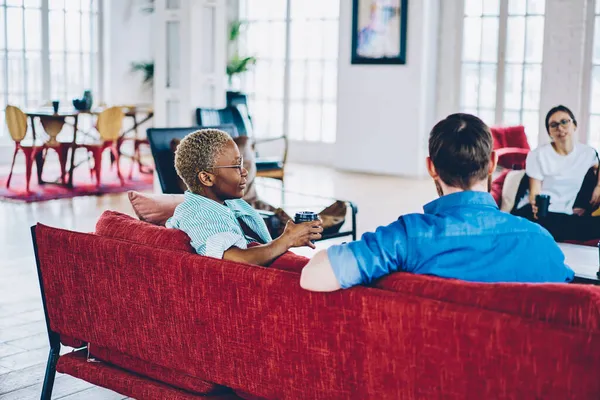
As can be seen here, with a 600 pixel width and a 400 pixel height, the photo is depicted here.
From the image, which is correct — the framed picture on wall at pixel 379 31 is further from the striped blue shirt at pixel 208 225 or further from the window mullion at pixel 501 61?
the striped blue shirt at pixel 208 225

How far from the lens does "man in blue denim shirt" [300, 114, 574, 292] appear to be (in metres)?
2.07

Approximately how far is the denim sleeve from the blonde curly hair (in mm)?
805

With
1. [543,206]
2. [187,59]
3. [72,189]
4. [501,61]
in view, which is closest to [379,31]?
[501,61]

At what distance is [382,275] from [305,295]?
200 millimetres

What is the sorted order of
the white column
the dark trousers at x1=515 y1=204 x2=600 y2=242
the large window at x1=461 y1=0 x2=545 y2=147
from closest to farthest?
the dark trousers at x1=515 y1=204 x2=600 y2=242 < the white column < the large window at x1=461 y1=0 x2=545 y2=147

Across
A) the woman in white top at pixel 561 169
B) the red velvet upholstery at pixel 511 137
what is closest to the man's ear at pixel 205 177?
the woman in white top at pixel 561 169

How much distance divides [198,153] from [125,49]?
32.5 ft

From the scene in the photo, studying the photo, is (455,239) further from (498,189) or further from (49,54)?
(49,54)

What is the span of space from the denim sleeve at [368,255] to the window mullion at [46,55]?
10.2m

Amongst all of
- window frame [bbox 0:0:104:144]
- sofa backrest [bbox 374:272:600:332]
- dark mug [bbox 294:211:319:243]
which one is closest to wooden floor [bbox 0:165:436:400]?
dark mug [bbox 294:211:319:243]

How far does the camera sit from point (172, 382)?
259cm

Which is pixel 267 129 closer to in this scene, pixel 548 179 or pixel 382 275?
pixel 548 179

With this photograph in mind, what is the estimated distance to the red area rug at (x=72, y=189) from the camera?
8.47 meters

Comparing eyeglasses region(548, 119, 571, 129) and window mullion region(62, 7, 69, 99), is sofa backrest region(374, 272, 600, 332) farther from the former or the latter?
window mullion region(62, 7, 69, 99)
